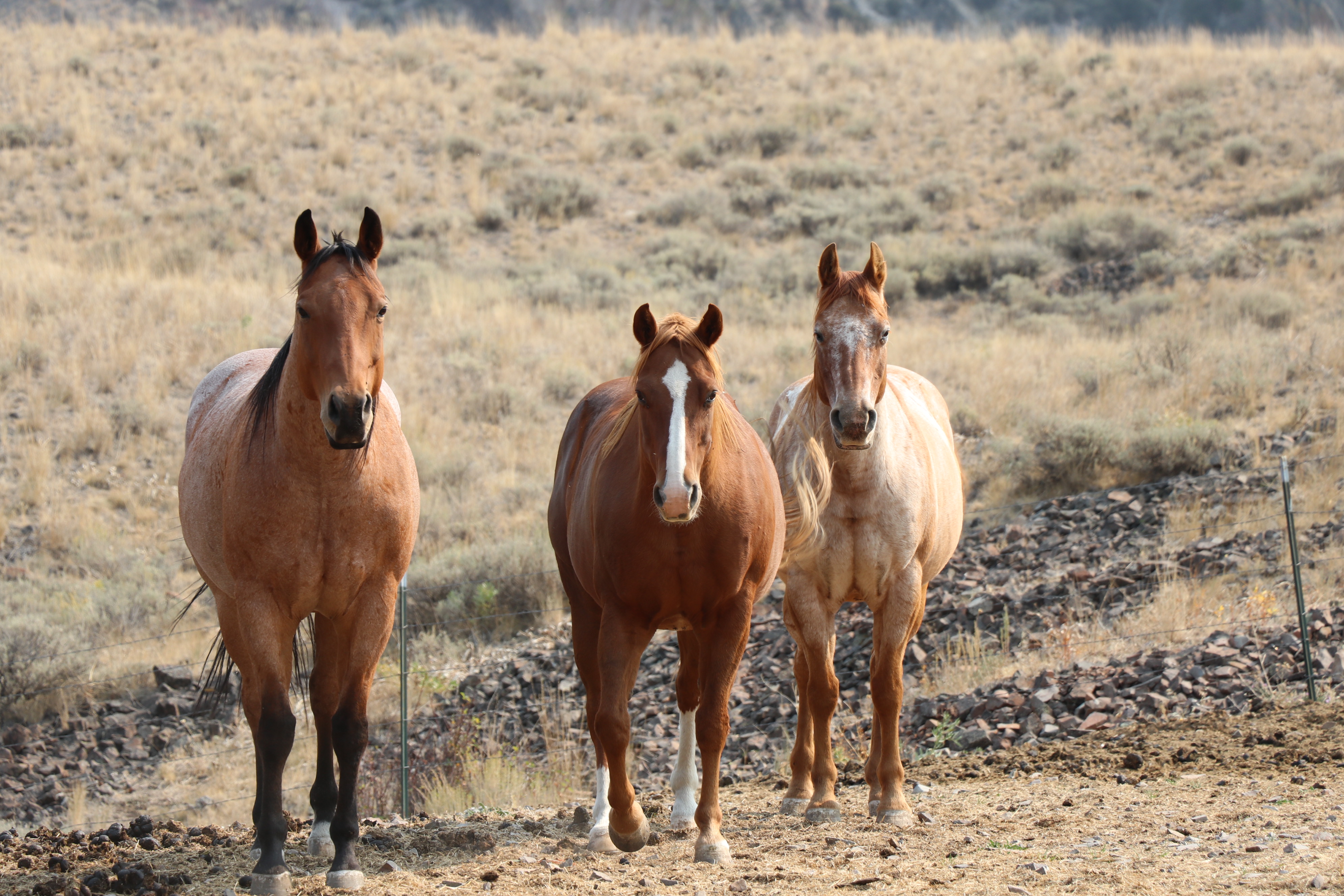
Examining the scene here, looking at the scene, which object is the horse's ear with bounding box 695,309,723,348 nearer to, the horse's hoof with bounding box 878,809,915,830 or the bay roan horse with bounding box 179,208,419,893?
the bay roan horse with bounding box 179,208,419,893

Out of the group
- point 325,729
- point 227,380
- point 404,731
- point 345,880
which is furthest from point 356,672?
Result: point 404,731

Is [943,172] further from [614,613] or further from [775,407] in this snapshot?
[614,613]

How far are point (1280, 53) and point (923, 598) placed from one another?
2774cm

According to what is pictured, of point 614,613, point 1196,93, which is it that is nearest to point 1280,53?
point 1196,93

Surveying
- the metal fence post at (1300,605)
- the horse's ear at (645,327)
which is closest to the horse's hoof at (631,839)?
the horse's ear at (645,327)

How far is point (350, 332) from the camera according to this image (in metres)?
4.45

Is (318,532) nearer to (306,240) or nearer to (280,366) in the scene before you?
(280,366)

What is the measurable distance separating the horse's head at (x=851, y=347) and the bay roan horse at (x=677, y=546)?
0.53 metres

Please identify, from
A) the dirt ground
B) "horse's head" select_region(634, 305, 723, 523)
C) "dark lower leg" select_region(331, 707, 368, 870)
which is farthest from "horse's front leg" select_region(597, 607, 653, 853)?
"dark lower leg" select_region(331, 707, 368, 870)

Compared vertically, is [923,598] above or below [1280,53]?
below

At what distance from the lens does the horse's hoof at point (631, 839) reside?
4953 millimetres

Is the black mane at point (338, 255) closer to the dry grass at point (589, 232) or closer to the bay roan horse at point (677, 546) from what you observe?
the bay roan horse at point (677, 546)

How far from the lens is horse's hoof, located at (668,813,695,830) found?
18.5 feet

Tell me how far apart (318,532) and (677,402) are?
5.19ft
